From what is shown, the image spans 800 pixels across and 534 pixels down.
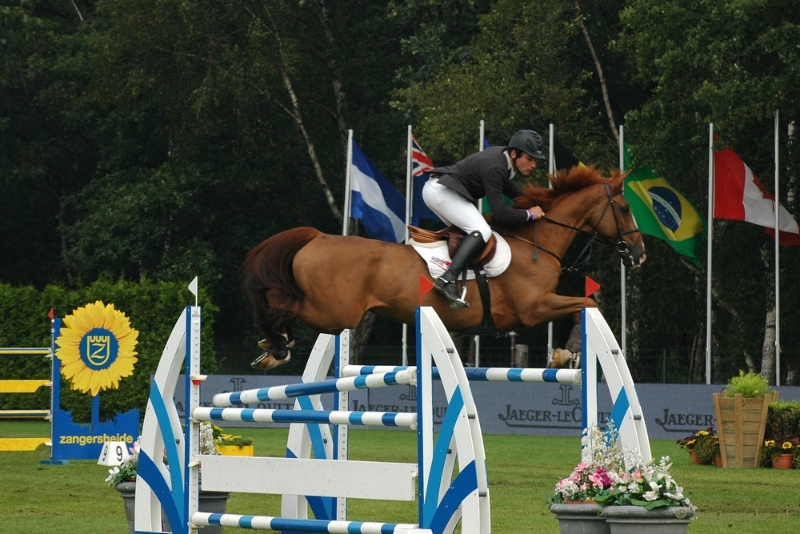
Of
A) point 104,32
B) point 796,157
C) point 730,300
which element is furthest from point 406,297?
point 104,32

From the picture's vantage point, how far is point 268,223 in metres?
29.5

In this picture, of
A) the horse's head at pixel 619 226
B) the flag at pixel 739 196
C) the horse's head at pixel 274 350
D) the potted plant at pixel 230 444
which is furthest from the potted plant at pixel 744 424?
the horse's head at pixel 274 350

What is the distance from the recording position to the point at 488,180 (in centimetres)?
735

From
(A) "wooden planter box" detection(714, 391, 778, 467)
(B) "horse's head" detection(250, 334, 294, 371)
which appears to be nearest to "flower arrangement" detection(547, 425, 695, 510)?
(B) "horse's head" detection(250, 334, 294, 371)

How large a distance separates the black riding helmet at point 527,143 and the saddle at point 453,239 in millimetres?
572

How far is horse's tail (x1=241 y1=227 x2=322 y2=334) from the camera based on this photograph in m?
7.25

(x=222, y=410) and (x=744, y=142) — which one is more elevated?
(x=744, y=142)

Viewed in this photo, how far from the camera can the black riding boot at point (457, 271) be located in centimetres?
715

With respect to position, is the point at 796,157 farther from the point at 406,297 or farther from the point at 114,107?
the point at 114,107

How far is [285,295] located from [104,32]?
21221 mm

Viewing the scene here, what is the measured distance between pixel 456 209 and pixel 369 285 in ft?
2.37

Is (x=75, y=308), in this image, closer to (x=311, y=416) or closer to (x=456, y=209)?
(x=456, y=209)

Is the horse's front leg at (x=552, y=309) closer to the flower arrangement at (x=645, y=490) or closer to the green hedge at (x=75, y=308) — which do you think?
the flower arrangement at (x=645, y=490)

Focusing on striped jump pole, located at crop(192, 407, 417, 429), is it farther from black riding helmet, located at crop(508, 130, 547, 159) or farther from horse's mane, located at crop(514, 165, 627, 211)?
horse's mane, located at crop(514, 165, 627, 211)
